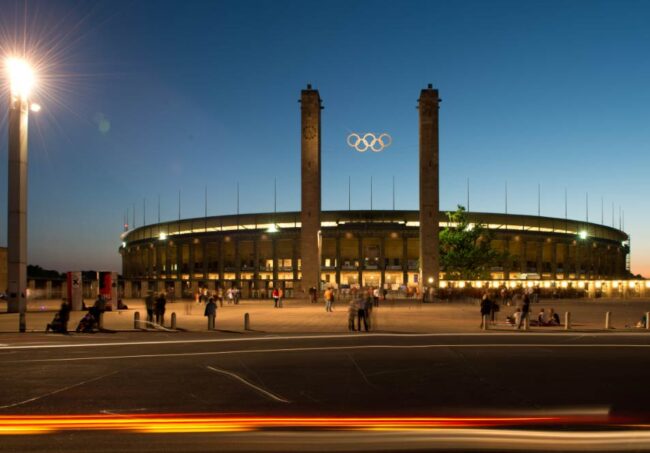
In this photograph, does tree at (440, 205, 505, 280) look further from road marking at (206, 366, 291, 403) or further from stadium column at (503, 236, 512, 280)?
road marking at (206, 366, 291, 403)

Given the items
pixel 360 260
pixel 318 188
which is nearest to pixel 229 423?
pixel 318 188

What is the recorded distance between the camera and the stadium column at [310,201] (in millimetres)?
74250

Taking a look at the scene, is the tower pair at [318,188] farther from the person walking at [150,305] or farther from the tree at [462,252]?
the person walking at [150,305]

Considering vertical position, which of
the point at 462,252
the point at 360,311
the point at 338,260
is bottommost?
the point at 360,311

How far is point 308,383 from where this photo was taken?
1352cm

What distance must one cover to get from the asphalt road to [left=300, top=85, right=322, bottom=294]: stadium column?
51114 millimetres

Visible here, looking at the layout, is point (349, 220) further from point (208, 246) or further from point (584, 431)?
point (584, 431)

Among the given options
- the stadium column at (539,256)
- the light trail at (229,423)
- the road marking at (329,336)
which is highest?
the stadium column at (539,256)

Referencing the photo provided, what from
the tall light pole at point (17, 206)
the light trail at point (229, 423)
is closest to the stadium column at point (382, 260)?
the tall light pole at point (17, 206)

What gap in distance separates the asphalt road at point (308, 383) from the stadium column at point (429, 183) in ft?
171

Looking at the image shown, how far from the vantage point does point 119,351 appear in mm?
20109

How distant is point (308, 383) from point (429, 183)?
63757 millimetres

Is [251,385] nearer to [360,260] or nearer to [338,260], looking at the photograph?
[338,260]

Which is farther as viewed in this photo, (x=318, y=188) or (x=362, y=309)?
(x=318, y=188)
